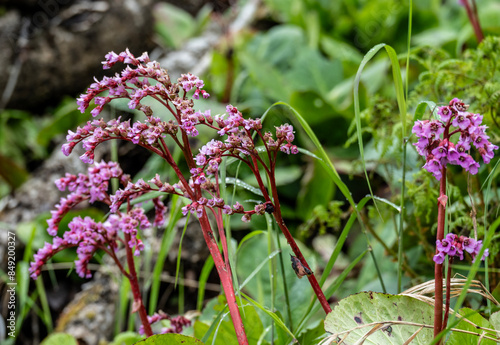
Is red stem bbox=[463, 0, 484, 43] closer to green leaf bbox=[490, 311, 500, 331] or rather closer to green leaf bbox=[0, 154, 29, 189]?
green leaf bbox=[490, 311, 500, 331]

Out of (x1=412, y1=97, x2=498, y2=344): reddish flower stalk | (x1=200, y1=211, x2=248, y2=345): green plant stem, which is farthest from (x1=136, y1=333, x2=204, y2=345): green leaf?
(x1=412, y1=97, x2=498, y2=344): reddish flower stalk

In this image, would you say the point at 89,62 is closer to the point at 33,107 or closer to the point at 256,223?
the point at 33,107

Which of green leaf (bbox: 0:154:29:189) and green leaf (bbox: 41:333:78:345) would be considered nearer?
green leaf (bbox: 41:333:78:345)

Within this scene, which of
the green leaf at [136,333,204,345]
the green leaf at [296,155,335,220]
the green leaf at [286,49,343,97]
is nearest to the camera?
the green leaf at [136,333,204,345]

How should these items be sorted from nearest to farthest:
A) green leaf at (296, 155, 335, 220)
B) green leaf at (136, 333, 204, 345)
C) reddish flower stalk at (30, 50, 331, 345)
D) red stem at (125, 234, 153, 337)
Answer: reddish flower stalk at (30, 50, 331, 345)
green leaf at (136, 333, 204, 345)
red stem at (125, 234, 153, 337)
green leaf at (296, 155, 335, 220)

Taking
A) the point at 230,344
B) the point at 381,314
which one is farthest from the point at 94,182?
the point at 381,314

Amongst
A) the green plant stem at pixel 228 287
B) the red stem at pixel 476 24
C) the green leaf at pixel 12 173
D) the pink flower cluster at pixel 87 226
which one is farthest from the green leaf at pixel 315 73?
the green plant stem at pixel 228 287
